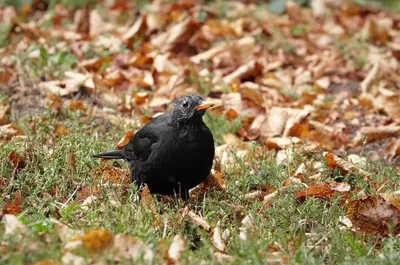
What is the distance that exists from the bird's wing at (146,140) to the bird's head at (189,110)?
0.10 m

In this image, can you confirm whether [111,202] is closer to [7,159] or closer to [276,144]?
[7,159]

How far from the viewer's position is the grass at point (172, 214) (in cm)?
301

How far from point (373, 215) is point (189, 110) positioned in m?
1.22

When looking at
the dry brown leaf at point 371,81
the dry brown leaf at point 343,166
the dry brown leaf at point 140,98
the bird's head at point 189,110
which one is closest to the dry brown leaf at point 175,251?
the bird's head at point 189,110

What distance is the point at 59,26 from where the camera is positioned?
7.88m

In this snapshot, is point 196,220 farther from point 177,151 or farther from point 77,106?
point 77,106

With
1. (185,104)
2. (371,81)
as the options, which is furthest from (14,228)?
(371,81)

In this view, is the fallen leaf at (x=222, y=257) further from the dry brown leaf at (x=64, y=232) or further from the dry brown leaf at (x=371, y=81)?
the dry brown leaf at (x=371, y=81)

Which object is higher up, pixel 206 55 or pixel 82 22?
pixel 82 22

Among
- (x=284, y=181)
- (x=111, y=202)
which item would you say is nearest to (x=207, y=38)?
(x=284, y=181)

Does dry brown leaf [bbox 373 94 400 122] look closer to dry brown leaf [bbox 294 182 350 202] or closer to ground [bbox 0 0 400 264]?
ground [bbox 0 0 400 264]

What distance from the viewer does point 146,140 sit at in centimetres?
419

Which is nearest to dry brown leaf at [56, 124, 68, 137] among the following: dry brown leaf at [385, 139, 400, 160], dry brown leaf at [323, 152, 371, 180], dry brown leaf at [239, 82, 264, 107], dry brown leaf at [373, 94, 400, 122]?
dry brown leaf at [239, 82, 264, 107]

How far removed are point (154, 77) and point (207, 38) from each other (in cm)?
122
